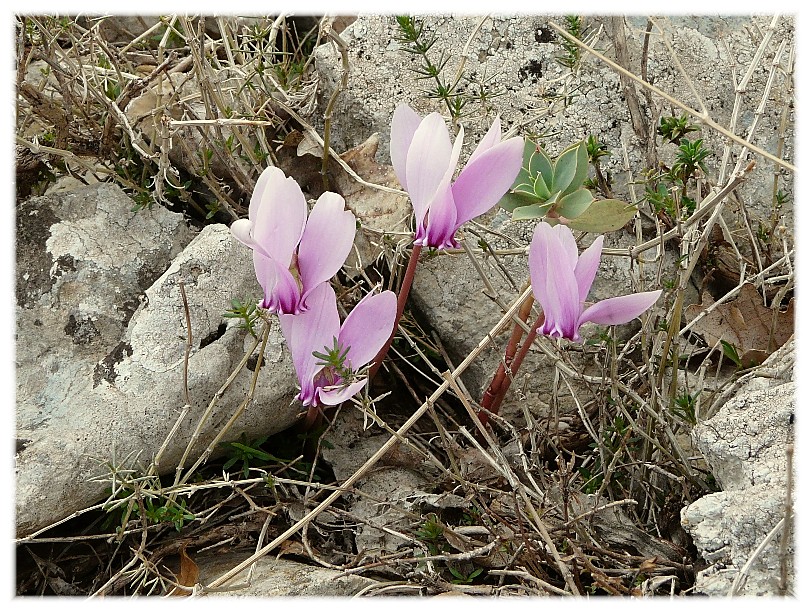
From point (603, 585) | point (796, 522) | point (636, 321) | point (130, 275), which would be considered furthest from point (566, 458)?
point (130, 275)

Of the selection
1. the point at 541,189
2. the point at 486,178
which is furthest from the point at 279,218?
the point at 541,189

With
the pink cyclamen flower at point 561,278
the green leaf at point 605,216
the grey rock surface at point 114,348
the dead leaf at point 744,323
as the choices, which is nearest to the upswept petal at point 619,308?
the pink cyclamen flower at point 561,278

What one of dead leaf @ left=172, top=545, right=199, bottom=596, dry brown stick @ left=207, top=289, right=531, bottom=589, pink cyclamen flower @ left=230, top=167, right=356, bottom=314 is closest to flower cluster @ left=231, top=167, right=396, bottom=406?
pink cyclamen flower @ left=230, top=167, right=356, bottom=314

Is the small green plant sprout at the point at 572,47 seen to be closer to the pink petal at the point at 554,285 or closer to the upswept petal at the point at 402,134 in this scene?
the upswept petal at the point at 402,134

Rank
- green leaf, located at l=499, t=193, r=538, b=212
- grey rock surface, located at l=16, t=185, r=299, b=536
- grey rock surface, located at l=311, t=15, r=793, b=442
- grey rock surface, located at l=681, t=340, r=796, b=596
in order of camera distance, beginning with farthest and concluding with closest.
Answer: grey rock surface, located at l=311, t=15, r=793, b=442 → grey rock surface, located at l=16, t=185, r=299, b=536 → green leaf, located at l=499, t=193, r=538, b=212 → grey rock surface, located at l=681, t=340, r=796, b=596

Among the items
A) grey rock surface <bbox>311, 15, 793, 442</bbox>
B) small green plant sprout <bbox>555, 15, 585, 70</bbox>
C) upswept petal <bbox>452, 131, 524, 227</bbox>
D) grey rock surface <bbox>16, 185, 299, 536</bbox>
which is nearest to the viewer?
upswept petal <bbox>452, 131, 524, 227</bbox>

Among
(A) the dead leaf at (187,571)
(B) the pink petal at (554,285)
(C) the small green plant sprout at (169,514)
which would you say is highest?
(B) the pink petal at (554,285)

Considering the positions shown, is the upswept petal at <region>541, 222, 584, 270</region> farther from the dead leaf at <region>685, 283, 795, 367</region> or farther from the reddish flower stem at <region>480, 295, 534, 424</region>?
the dead leaf at <region>685, 283, 795, 367</region>

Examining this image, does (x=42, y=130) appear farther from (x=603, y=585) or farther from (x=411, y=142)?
(x=603, y=585)

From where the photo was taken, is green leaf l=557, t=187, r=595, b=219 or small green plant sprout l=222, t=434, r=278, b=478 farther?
small green plant sprout l=222, t=434, r=278, b=478
